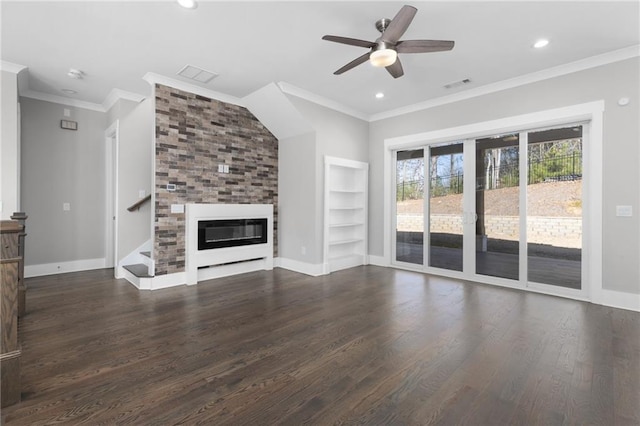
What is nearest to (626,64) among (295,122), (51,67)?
(295,122)

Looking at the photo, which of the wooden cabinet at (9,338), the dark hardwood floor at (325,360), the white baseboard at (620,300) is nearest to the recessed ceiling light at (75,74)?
the dark hardwood floor at (325,360)

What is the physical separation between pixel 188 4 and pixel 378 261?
16.0 ft

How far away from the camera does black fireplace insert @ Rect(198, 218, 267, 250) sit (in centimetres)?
477

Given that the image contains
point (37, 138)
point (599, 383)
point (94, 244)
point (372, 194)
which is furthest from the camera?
point (372, 194)

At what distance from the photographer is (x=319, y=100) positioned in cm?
520

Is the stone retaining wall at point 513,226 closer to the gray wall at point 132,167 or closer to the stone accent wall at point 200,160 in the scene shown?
the stone accent wall at point 200,160

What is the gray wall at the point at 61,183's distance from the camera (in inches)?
194

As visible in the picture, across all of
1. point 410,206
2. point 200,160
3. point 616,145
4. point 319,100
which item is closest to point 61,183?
point 200,160

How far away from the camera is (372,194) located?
613 centimetres

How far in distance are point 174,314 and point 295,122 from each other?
11.2ft

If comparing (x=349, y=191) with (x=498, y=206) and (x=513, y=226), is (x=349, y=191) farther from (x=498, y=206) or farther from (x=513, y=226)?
(x=513, y=226)

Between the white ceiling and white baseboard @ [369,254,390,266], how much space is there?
3.09m

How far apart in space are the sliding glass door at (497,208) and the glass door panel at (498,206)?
0.04 feet

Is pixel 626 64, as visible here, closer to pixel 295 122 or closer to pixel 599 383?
pixel 599 383
